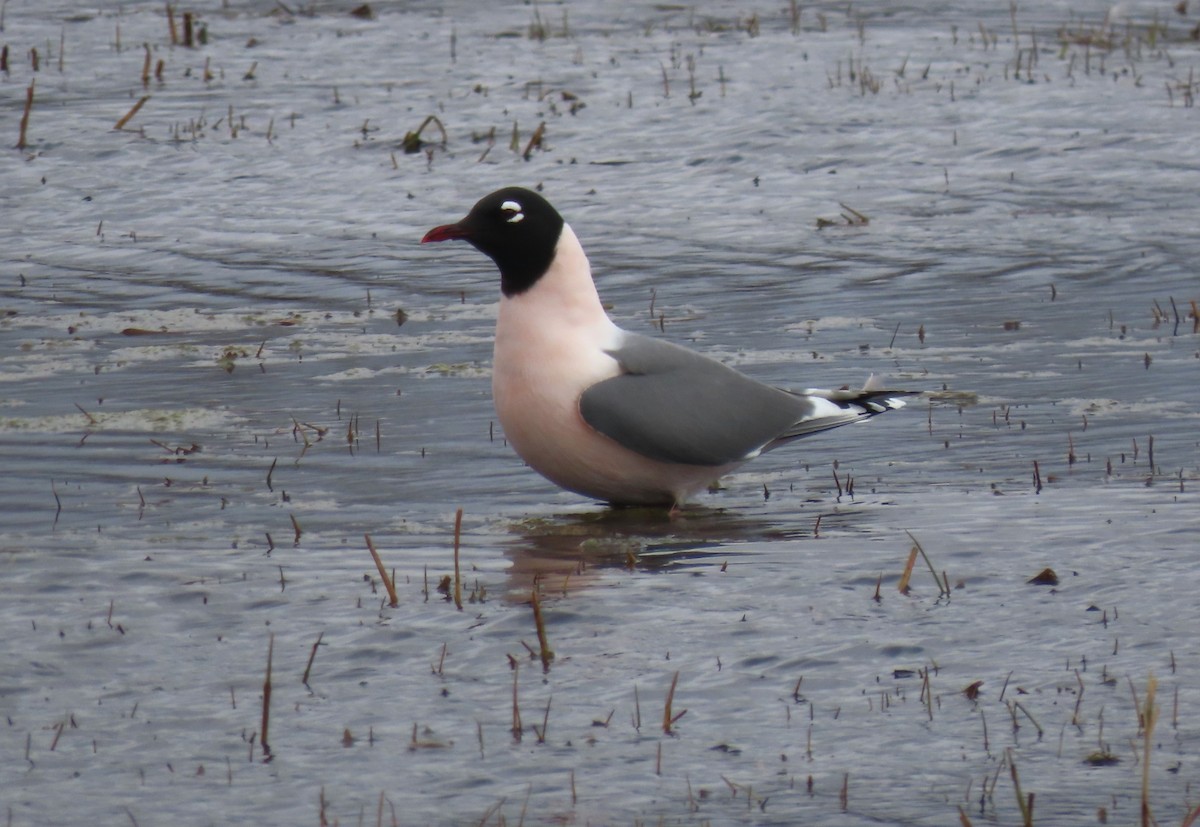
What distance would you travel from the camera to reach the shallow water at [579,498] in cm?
542

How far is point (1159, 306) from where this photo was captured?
40.4 ft

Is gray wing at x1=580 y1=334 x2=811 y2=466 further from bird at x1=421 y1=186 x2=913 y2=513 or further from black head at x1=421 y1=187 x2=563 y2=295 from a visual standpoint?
black head at x1=421 y1=187 x2=563 y2=295

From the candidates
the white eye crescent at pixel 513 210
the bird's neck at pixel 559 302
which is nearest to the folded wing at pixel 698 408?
the bird's neck at pixel 559 302

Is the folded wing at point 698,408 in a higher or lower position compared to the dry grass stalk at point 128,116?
lower

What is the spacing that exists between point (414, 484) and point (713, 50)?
15.1 meters

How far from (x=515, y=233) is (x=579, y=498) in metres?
1.23

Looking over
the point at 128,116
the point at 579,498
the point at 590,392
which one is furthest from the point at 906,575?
the point at 128,116

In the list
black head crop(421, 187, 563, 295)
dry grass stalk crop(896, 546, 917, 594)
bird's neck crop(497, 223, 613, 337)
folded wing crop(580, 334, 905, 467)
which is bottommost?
dry grass stalk crop(896, 546, 917, 594)

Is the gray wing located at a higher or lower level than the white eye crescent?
lower

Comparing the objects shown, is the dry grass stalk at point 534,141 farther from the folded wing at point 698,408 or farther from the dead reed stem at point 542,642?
the dead reed stem at point 542,642

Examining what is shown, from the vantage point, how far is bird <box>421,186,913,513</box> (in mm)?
8211

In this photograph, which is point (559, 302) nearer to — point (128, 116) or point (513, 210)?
point (513, 210)

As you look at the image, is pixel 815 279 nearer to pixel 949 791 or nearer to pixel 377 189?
pixel 377 189

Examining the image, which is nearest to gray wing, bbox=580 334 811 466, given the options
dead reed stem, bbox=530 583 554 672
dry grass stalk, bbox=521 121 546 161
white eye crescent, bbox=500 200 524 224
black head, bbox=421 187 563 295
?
black head, bbox=421 187 563 295
